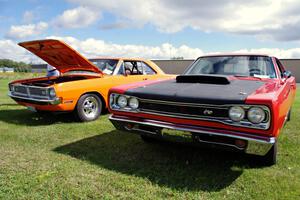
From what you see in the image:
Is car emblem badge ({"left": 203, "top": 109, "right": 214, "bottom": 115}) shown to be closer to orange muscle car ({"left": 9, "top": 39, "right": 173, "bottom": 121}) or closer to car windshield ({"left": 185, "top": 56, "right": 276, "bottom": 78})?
car windshield ({"left": 185, "top": 56, "right": 276, "bottom": 78})

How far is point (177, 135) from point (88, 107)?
11.2 ft

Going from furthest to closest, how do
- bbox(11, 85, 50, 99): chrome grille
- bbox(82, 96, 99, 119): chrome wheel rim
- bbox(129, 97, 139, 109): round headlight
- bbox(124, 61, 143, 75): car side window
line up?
bbox(124, 61, 143, 75): car side window < bbox(82, 96, 99, 119): chrome wheel rim < bbox(11, 85, 50, 99): chrome grille < bbox(129, 97, 139, 109): round headlight

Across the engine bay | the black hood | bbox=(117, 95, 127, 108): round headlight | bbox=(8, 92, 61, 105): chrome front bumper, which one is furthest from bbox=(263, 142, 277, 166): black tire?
the engine bay

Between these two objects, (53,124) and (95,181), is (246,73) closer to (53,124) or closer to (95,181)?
(95,181)

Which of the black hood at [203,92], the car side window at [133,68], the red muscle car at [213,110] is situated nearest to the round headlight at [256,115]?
the red muscle car at [213,110]

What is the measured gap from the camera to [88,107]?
600 cm

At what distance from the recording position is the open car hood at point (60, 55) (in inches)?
222

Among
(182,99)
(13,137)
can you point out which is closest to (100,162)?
(182,99)

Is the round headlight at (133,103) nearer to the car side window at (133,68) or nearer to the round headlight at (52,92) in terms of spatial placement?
the round headlight at (52,92)

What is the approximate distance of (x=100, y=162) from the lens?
352cm

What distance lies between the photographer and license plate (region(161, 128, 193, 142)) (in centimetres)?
296

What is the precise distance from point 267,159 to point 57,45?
4.58 meters

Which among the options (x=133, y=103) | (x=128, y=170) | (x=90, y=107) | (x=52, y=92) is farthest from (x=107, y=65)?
(x=128, y=170)

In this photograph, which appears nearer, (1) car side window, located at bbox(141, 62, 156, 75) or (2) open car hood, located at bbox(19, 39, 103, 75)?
(2) open car hood, located at bbox(19, 39, 103, 75)
